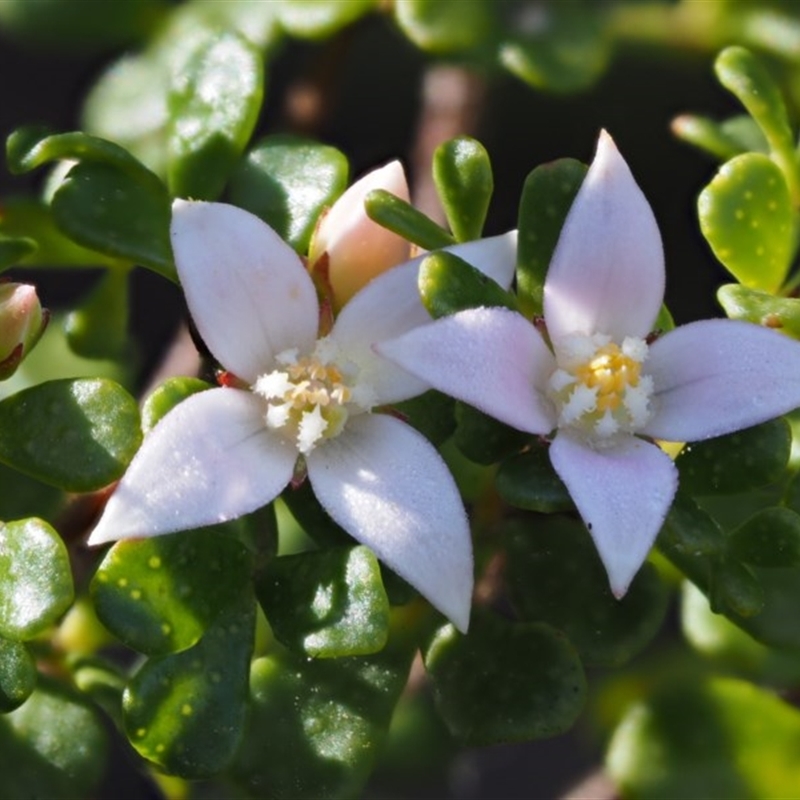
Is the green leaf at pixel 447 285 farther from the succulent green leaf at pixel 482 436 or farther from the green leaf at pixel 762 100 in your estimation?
the green leaf at pixel 762 100

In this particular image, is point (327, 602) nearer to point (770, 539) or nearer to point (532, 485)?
point (532, 485)

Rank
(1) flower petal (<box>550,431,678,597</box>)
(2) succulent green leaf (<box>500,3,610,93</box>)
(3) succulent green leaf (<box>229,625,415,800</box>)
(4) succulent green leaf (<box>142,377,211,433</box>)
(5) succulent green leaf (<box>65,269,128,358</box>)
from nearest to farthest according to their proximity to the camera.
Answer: (1) flower petal (<box>550,431,678,597</box>) < (4) succulent green leaf (<box>142,377,211,433</box>) < (3) succulent green leaf (<box>229,625,415,800</box>) < (5) succulent green leaf (<box>65,269,128,358</box>) < (2) succulent green leaf (<box>500,3,610,93</box>)

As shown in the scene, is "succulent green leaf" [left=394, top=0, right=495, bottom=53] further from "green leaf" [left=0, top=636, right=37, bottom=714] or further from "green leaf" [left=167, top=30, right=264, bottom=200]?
"green leaf" [left=0, top=636, right=37, bottom=714]

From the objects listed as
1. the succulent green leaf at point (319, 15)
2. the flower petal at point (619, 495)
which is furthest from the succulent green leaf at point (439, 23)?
the flower petal at point (619, 495)

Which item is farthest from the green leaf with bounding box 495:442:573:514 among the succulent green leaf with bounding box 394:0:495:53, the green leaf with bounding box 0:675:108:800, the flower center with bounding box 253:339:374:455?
the succulent green leaf with bounding box 394:0:495:53

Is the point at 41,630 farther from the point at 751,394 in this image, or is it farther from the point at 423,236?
the point at 751,394

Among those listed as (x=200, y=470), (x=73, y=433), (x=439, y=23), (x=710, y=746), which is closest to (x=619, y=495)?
(x=200, y=470)

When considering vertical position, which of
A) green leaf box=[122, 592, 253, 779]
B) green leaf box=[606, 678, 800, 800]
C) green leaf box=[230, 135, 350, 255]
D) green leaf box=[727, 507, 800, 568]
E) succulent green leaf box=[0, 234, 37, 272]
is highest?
succulent green leaf box=[0, 234, 37, 272]
